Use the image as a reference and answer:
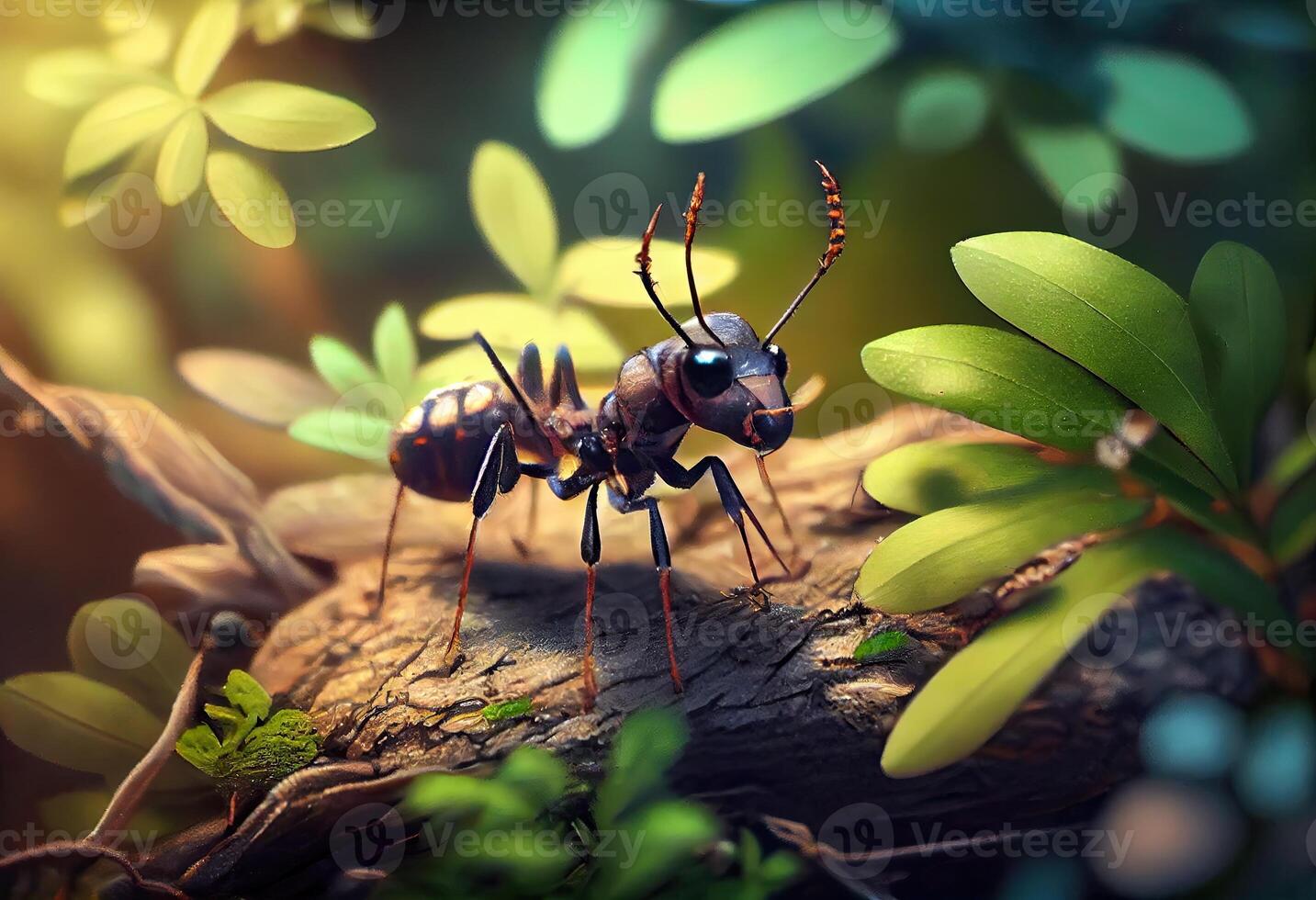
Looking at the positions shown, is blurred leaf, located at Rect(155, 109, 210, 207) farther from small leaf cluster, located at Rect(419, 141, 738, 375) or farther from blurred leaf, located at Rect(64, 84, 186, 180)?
small leaf cluster, located at Rect(419, 141, 738, 375)

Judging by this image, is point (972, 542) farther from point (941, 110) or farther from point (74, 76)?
point (74, 76)

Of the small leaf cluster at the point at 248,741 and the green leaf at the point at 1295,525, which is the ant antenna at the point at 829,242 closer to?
the green leaf at the point at 1295,525

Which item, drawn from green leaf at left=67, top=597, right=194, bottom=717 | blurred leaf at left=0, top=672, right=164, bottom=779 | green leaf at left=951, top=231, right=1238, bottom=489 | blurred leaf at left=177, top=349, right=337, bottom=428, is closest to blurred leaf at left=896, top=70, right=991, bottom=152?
green leaf at left=951, top=231, right=1238, bottom=489

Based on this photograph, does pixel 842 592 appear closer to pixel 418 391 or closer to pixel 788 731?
pixel 788 731

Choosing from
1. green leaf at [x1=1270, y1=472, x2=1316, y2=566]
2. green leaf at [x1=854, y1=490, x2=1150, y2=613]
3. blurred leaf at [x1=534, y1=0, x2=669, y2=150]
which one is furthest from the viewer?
blurred leaf at [x1=534, y1=0, x2=669, y2=150]

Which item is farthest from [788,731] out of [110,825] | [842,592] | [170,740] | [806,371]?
[110,825]

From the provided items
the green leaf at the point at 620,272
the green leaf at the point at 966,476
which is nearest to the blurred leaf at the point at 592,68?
the green leaf at the point at 620,272

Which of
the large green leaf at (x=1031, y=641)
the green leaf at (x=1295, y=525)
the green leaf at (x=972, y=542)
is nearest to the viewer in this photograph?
the large green leaf at (x=1031, y=641)
